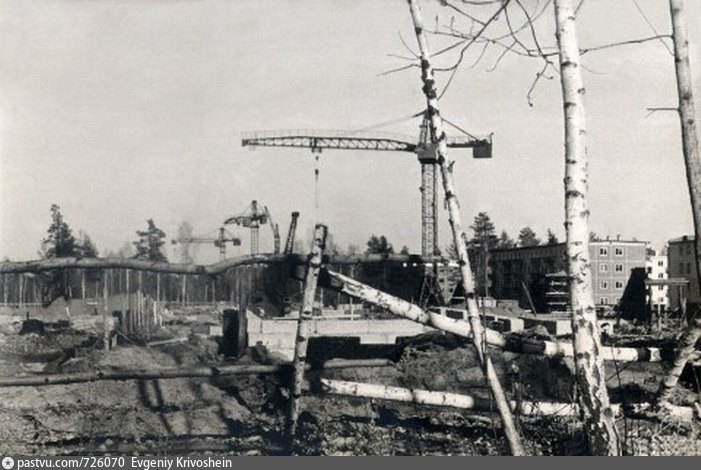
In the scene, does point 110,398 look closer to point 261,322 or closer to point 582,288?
point 582,288

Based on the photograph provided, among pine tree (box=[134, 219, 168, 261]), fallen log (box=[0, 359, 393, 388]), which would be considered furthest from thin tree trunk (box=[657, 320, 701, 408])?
pine tree (box=[134, 219, 168, 261])

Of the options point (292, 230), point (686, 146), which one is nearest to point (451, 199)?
point (686, 146)

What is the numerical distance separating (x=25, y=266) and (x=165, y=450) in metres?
2.43

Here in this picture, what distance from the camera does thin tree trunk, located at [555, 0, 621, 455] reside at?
14.8ft

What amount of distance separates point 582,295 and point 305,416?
4.90m

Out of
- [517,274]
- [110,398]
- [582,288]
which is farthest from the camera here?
[517,274]

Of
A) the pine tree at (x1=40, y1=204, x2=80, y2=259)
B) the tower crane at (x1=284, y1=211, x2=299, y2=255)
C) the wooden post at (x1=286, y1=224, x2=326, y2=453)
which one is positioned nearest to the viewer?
the wooden post at (x1=286, y1=224, x2=326, y2=453)

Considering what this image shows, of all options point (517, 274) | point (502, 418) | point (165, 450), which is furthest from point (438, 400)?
point (517, 274)

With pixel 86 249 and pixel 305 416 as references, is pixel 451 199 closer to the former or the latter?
pixel 305 416

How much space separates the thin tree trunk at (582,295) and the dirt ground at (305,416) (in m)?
0.35

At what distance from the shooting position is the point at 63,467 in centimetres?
468

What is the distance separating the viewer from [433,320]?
555cm

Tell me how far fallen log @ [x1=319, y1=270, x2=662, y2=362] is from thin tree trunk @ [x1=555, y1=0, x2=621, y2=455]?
75cm

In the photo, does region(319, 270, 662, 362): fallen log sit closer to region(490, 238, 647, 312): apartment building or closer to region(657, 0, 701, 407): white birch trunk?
region(657, 0, 701, 407): white birch trunk
